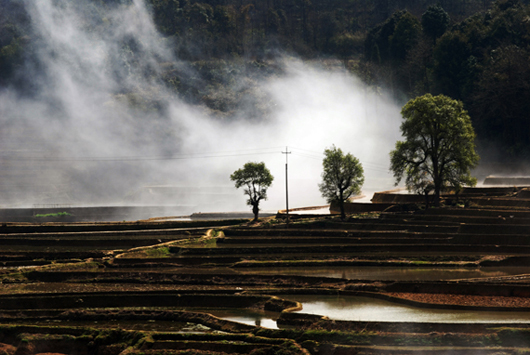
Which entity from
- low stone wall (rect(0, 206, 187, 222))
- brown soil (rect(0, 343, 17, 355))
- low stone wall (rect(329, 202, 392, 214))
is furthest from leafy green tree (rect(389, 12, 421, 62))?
brown soil (rect(0, 343, 17, 355))

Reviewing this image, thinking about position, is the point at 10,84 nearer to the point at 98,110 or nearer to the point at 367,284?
the point at 98,110

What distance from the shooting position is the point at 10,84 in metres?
182

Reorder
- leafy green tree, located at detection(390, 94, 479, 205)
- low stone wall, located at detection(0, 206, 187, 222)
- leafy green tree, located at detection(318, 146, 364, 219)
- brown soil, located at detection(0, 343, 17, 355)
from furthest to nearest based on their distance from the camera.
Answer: low stone wall, located at detection(0, 206, 187, 222) < leafy green tree, located at detection(318, 146, 364, 219) < leafy green tree, located at detection(390, 94, 479, 205) < brown soil, located at detection(0, 343, 17, 355)

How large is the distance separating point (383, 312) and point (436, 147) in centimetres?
3747

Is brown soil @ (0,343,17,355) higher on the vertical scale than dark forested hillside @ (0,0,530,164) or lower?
lower

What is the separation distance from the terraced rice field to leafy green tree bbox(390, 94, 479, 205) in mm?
3559

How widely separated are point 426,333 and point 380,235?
2785cm

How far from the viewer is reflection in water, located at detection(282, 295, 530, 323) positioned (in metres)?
28.1

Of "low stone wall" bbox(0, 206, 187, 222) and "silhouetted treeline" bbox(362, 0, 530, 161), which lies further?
"silhouetted treeline" bbox(362, 0, 530, 161)

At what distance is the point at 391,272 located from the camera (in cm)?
4075

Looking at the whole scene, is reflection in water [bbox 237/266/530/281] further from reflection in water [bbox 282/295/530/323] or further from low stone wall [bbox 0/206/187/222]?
low stone wall [bbox 0/206/187/222]

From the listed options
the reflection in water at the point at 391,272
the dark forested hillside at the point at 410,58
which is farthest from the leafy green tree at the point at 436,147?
the dark forested hillside at the point at 410,58

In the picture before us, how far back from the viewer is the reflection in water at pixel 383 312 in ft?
92.3

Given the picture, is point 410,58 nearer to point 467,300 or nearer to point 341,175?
point 341,175
